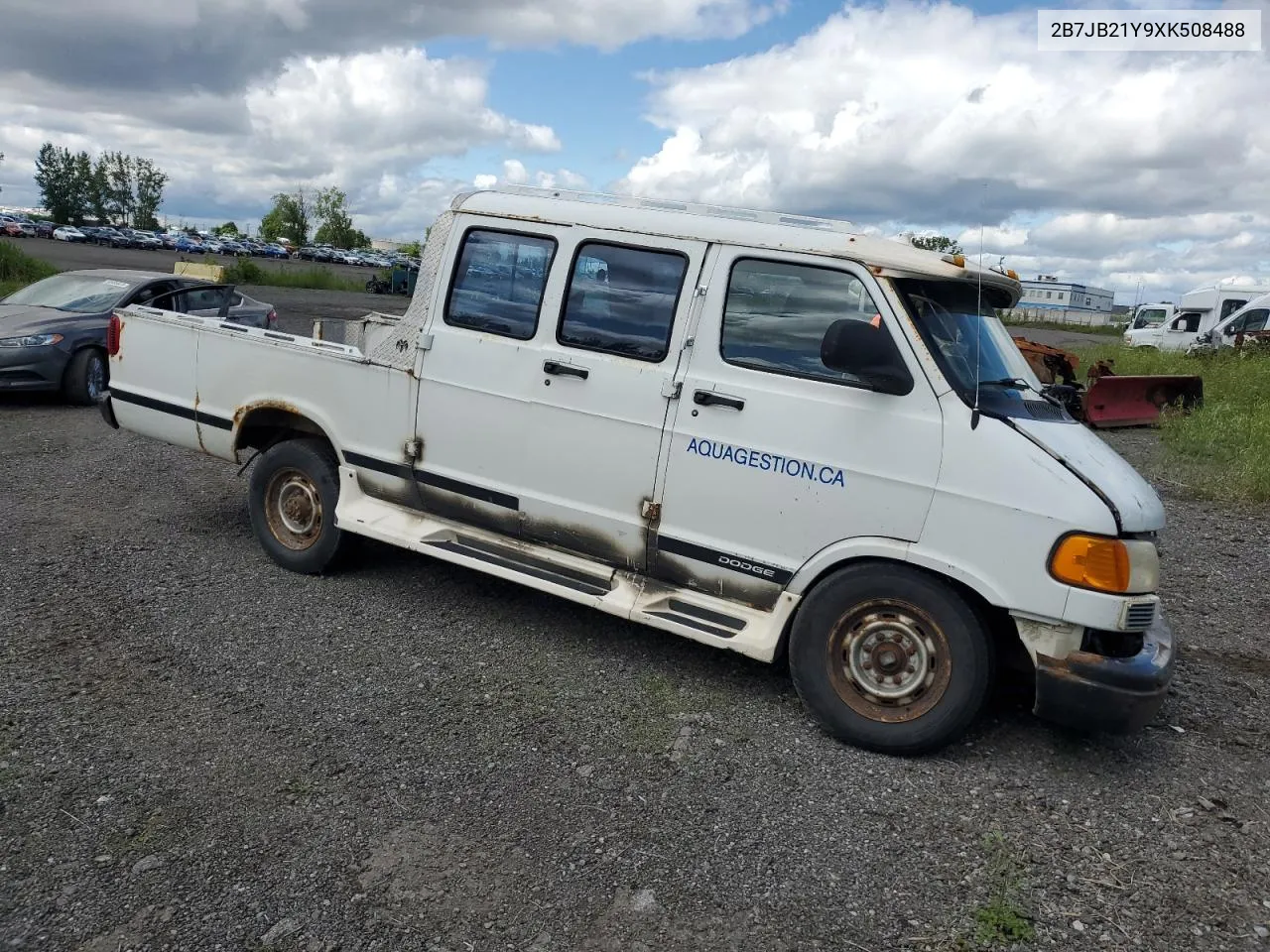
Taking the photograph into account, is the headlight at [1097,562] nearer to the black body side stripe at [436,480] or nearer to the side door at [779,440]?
the side door at [779,440]

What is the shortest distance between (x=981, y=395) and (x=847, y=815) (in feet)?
6.11

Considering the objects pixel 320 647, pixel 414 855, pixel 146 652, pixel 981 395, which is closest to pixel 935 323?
pixel 981 395

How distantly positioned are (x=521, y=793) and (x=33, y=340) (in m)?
9.78

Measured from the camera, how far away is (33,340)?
10898mm

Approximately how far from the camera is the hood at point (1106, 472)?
156 inches

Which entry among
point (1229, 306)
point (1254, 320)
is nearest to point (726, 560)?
point (1254, 320)

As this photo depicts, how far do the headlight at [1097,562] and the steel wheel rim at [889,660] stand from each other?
564mm

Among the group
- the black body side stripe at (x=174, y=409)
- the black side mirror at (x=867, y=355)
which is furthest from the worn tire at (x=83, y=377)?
the black side mirror at (x=867, y=355)

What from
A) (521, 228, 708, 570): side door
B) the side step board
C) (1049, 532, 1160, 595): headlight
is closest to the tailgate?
the side step board

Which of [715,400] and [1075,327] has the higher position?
[1075,327]

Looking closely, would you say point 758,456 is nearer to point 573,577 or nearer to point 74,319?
point 573,577

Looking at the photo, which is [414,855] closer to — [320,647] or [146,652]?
[320,647]

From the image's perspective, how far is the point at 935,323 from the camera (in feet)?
14.4

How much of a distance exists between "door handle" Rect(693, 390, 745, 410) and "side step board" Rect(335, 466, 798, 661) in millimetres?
→ 916
